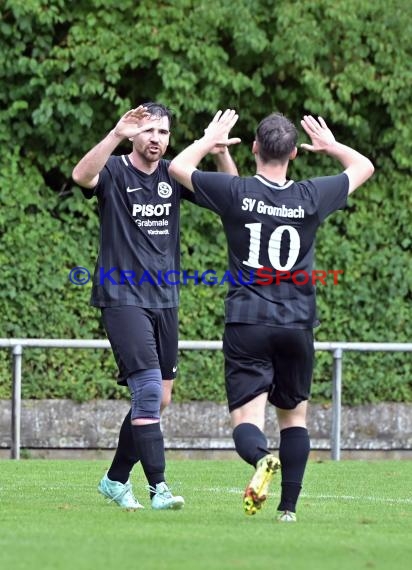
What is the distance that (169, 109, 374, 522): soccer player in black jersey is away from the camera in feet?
23.6

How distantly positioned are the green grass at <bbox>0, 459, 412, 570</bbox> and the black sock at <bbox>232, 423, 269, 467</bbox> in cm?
A: 34

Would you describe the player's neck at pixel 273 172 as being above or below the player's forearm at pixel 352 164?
below

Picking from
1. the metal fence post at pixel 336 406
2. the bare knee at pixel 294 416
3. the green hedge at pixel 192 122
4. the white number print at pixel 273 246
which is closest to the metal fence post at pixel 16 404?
the green hedge at pixel 192 122

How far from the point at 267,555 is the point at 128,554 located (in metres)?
0.56

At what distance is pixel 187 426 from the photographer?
1567 cm

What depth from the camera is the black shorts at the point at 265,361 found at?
284 inches

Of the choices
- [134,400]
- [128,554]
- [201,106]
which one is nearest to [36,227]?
[201,106]

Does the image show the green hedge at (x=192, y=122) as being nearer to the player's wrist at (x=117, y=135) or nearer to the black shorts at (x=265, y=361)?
the player's wrist at (x=117, y=135)

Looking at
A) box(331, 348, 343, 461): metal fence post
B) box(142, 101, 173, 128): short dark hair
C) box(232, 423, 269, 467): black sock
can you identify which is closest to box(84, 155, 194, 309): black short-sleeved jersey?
box(142, 101, 173, 128): short dark hair

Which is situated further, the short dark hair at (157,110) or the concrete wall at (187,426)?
the concrete wall at (187,426)

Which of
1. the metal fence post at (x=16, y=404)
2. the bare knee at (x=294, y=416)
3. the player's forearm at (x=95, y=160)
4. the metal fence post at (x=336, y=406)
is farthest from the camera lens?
the metal fence post at (x=336, y=406)

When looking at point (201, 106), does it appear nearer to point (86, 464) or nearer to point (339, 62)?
point (339, 62)

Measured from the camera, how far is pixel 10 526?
22.7ft

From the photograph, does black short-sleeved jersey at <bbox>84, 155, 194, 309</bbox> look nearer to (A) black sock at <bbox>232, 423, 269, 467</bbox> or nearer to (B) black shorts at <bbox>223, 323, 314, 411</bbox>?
(B) black shorts at <bbox>223, 323, 314, 411</bbox>
